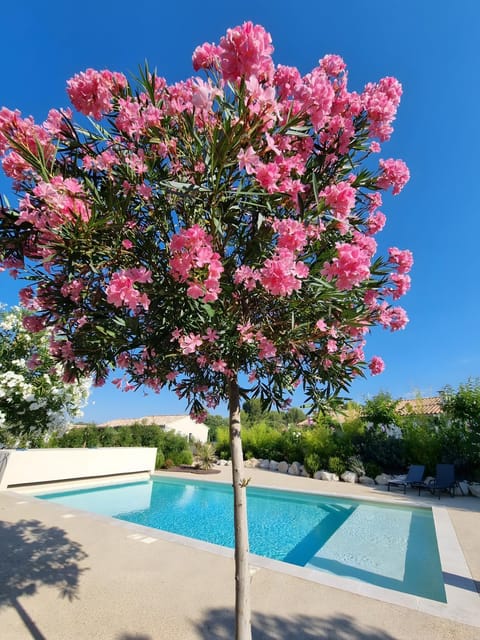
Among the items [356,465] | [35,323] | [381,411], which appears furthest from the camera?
[381,411]

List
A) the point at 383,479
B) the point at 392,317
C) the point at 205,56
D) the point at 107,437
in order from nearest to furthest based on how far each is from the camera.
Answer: the point at 205,56
the point at 392,317
the point at 383,479
the point at 107,437

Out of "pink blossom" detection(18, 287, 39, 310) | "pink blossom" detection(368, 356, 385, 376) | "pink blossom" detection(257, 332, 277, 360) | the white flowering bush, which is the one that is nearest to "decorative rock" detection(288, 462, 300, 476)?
the white flowering bush

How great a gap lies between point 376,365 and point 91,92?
9.77 ft

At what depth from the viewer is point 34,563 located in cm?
475

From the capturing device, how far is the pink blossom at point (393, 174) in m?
2.73

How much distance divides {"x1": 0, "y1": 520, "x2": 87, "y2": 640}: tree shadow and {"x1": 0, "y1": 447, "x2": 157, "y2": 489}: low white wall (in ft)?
17.4

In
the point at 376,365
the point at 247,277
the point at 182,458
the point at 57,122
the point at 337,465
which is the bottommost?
the point at 337,465

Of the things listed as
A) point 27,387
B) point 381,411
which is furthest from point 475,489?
point 27,387

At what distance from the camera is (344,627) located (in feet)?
10.8

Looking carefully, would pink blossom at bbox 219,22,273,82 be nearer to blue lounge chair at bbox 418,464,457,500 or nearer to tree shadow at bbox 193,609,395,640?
tree shadow at bbox 193,609,395,640

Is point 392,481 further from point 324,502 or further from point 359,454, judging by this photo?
point 324,502

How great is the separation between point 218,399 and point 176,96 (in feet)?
8.90

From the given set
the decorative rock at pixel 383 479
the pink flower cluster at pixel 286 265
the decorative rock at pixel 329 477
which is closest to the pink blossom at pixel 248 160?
the pink flower cluster at pixel 286 265

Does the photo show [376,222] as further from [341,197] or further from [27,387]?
[27,387]
